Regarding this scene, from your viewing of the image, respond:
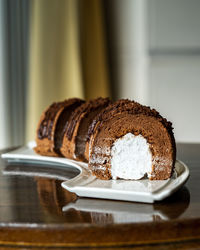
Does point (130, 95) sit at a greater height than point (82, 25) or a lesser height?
lesser

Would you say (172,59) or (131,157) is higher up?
(172,59)

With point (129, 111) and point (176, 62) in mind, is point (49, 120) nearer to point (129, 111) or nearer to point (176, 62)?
point (129, 111)

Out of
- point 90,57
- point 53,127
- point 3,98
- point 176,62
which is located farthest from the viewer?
point 90,57

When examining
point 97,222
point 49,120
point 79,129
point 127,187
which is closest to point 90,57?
point 49,120

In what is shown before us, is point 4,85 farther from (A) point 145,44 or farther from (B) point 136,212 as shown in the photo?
(B) point 136,212

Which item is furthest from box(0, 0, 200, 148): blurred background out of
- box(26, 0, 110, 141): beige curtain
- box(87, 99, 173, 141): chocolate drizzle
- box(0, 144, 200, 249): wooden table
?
box(0, 144, 200, 249): wooden table

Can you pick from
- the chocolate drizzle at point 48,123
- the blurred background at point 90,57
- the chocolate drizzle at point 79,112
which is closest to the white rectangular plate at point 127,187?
the chocolate drizzle at point 79,112

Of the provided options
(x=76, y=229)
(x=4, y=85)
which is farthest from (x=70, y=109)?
(x=4, y=85)
